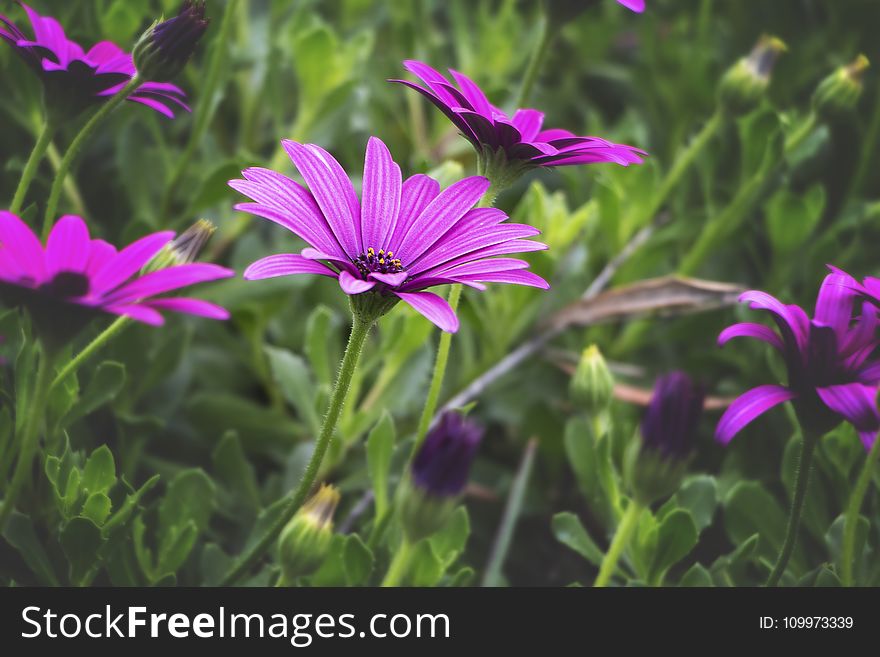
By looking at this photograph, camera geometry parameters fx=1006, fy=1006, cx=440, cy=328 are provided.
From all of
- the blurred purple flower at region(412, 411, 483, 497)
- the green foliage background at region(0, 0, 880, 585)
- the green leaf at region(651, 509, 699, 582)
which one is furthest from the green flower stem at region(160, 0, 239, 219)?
the green leaf at region(651, 509, 699, 582)

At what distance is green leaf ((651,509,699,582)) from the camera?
64cm

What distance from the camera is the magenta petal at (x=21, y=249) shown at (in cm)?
45

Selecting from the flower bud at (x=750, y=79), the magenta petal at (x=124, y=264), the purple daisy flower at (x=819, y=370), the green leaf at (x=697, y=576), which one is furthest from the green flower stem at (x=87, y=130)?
the flower bud at (x=750, y=79)

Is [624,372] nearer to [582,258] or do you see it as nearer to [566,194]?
[582,258]

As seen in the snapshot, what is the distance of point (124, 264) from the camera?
0.47 metres

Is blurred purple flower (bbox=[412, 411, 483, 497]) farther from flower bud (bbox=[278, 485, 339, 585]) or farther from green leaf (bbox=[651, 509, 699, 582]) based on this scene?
green leaf (bbox=[651, 509, 699, 582])

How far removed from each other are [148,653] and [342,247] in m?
0.26

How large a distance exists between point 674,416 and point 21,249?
380 millimetres

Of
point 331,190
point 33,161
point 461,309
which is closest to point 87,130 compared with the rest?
point 33,161

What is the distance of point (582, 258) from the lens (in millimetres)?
946

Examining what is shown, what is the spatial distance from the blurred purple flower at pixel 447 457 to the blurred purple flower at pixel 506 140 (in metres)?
0.15

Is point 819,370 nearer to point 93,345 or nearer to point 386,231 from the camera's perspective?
point 386,231

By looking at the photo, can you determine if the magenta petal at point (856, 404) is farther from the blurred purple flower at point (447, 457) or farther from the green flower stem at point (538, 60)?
the green flower stem at point (538, 60)

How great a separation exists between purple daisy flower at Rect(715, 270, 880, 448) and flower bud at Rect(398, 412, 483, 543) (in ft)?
0.45
